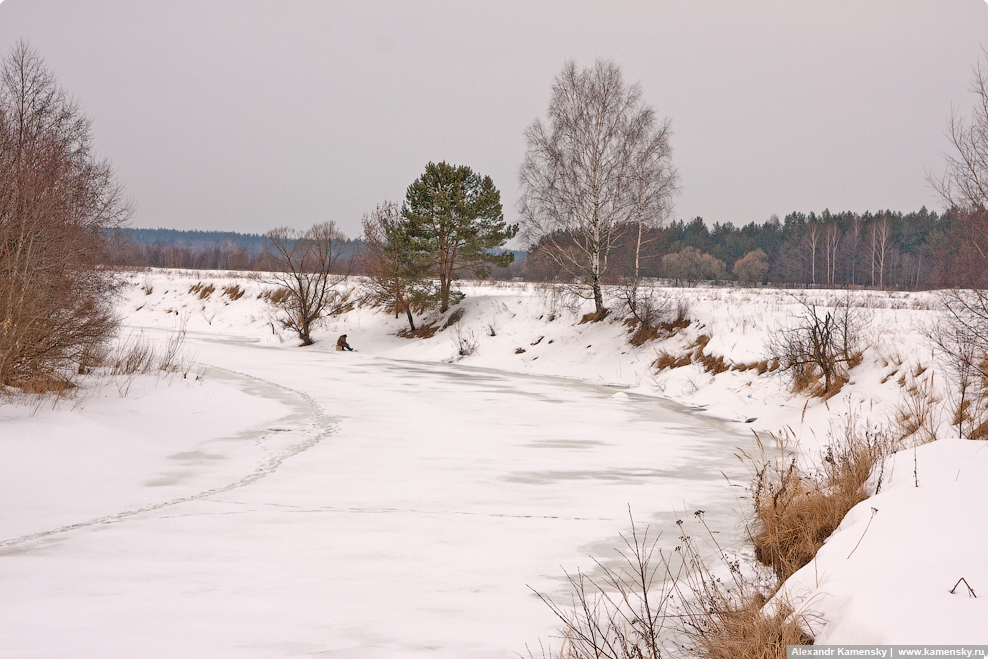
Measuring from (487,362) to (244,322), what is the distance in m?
23.0

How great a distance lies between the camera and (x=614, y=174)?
2469 centimetres

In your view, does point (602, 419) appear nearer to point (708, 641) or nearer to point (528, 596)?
point (528, 596)

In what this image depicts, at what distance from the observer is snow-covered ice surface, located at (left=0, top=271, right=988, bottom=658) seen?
168 inches

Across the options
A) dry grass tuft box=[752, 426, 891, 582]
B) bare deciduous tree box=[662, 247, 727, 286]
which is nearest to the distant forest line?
bare deciduous tree box=[662, 247, 727, 286]

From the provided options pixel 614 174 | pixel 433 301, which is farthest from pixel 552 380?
pixel 433 301

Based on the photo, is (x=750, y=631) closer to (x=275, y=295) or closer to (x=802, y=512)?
(x=802, y=512)

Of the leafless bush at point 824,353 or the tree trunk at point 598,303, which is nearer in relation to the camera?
the leafless bush at point 824,353

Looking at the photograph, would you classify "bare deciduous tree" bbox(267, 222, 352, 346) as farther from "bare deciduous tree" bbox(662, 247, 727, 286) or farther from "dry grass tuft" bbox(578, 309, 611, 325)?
"bare deciduous tree" bbox(662, 247, 727, 286)

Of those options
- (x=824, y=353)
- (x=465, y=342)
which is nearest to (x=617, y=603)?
(x=824, y=353)

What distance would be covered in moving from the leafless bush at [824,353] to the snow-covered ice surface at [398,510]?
447 mm

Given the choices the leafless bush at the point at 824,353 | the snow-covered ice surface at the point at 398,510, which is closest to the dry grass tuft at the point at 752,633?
the snow-covered ice surface at the point at 398,510

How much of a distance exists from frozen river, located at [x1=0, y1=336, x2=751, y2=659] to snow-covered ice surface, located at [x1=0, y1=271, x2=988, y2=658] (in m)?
0.03

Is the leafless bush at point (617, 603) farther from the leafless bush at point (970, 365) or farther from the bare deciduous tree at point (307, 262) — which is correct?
the bare deciduous tree at point (307, 262)

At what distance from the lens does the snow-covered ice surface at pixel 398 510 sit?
14.0ft
